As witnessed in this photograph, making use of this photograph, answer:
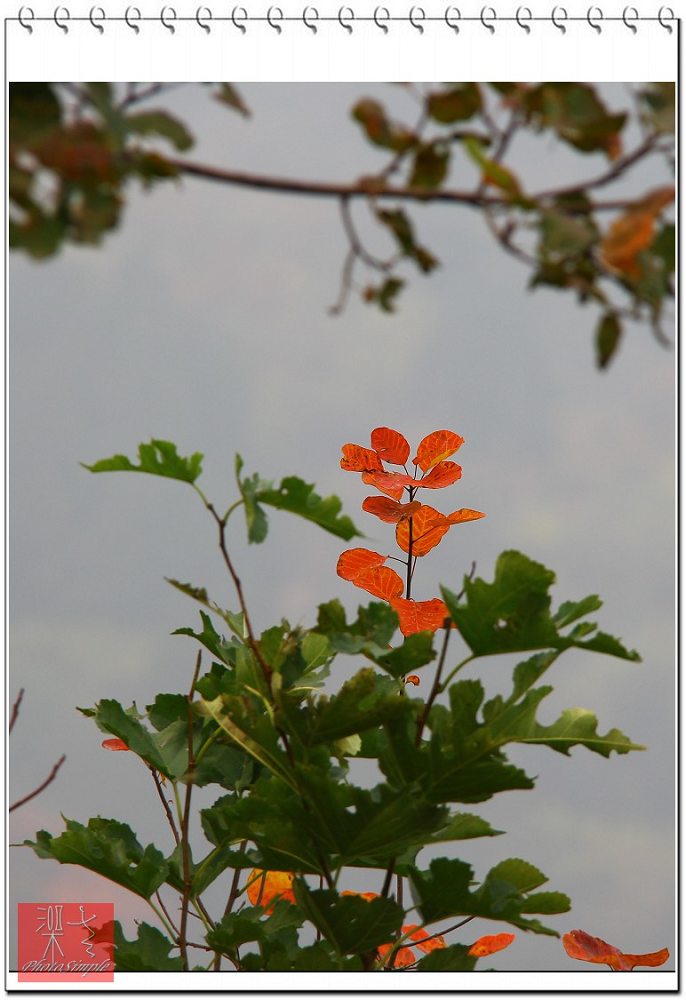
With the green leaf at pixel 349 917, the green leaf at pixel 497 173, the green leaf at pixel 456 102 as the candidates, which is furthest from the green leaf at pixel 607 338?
the green leaf at pixel 349 917

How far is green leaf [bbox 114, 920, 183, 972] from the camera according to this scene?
4.93 ft

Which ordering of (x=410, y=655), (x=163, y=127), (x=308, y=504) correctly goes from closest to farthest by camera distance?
1. (x=163, y=127)
2. (x=308, y=504)
3. (x=410, y=655)

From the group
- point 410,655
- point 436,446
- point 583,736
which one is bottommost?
point 583,736

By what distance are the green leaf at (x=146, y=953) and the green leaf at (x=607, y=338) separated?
106 cm

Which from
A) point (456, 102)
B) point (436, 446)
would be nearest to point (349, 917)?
point (436, 446)

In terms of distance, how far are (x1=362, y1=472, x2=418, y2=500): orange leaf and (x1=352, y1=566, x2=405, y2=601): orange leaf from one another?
122 mm

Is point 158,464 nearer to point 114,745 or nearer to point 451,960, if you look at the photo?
point 114,745

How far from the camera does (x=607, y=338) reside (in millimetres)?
1116

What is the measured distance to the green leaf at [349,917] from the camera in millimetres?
1383

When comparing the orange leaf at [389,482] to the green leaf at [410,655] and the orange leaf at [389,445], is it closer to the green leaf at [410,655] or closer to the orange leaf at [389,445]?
the orange leaf at [389,445]

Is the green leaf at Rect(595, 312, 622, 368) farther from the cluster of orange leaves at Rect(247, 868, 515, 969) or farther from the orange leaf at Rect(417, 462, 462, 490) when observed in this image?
the cluster of orange leaves at Rect(247, 868, 515, 969)

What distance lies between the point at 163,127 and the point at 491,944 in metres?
1.37

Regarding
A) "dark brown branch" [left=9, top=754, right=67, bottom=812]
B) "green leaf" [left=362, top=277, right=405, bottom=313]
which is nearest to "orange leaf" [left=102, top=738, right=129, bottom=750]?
"dark brown branch" [left=9, top=754, right=67, bottom=812]

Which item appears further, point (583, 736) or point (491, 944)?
point (491, 944)
